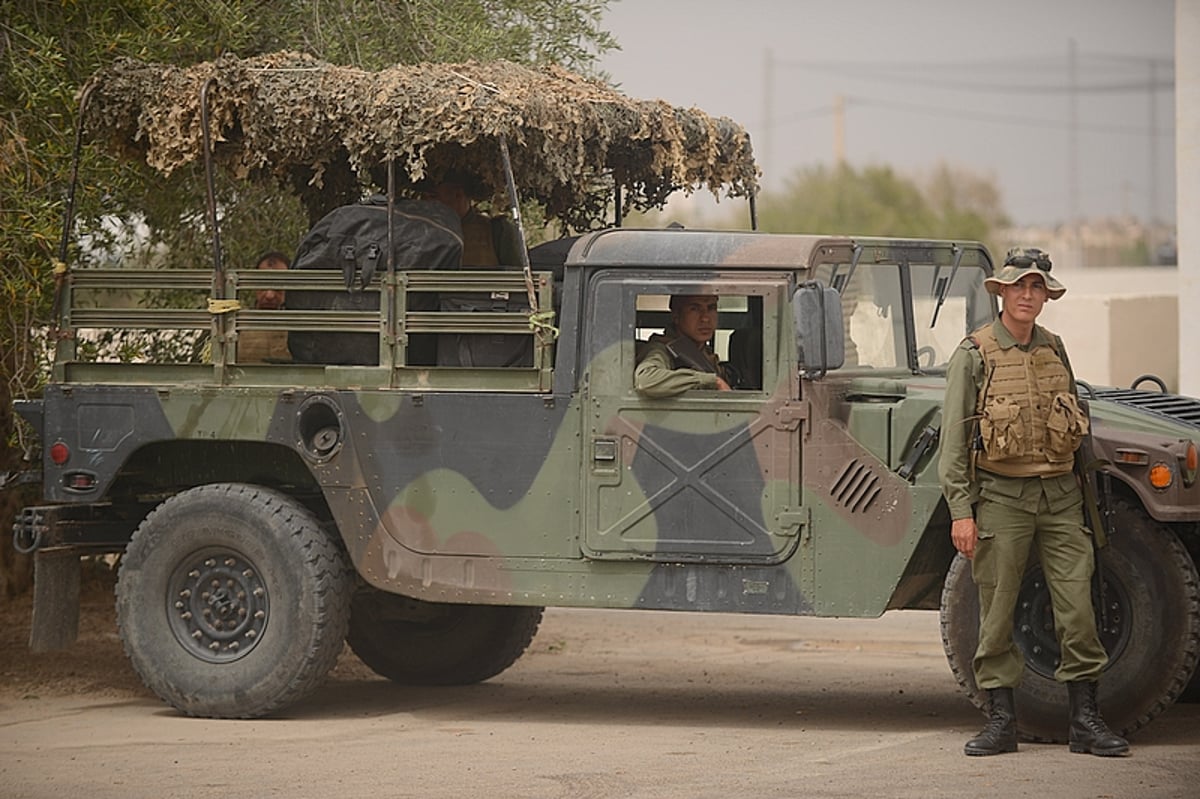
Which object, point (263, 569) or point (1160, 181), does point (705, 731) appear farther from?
point (1160, 181)

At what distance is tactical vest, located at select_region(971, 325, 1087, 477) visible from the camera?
7.55 metres

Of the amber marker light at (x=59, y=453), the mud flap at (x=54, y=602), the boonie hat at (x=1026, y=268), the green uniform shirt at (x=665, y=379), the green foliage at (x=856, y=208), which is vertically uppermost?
the green foliage at (x=856, y=208)

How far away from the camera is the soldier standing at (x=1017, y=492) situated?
24.8ft

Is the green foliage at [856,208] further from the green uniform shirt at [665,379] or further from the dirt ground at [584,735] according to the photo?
the green uniform shirt at [665,379]

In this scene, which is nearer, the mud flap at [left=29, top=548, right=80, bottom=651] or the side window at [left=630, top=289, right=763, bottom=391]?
the side window at [left=630, top=289, right=763, bottom=391]

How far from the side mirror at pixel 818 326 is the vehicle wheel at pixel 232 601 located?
241 cm

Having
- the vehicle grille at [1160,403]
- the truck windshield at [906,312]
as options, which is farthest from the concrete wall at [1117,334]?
the vehicle grille at [1160,403]

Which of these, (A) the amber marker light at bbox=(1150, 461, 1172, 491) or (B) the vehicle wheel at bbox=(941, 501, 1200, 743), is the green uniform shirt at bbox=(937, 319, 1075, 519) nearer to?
(A) the amber marker light at bbox=(1150, 461, 1172, 491)

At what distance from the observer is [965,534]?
7562mm

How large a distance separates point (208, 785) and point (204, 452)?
7.79ft

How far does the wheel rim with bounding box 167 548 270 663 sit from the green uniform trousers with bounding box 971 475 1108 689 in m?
3.22

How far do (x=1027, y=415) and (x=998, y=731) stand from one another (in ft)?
4.02

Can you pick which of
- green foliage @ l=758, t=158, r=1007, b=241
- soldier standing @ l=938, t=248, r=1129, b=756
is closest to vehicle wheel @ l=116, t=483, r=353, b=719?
soldier standing @ l=938, t=248, r=1129, b=756

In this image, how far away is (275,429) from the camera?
8.84 metres
